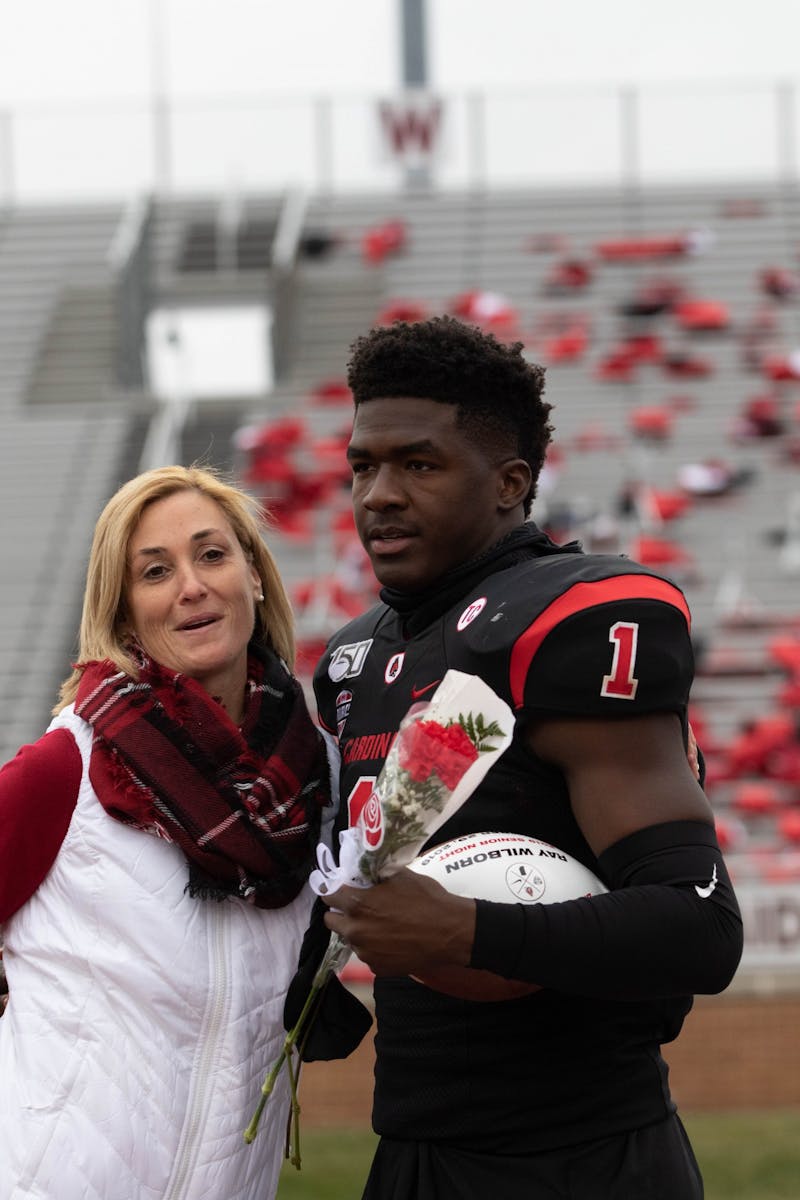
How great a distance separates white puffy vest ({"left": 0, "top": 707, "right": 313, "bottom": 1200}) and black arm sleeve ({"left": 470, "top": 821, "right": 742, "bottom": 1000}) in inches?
26.9

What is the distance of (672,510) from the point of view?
39.9 ft

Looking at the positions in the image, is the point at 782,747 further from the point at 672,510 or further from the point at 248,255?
the point at 248,255

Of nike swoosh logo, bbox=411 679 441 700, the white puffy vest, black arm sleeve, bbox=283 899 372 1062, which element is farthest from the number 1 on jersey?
the white puffy vest

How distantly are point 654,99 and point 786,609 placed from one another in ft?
22.7

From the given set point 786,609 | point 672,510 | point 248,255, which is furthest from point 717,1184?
point 248,255

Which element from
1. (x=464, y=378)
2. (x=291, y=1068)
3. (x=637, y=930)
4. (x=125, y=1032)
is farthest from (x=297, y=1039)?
(x=464, y=378)

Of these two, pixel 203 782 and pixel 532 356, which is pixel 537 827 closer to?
pixel 203 782

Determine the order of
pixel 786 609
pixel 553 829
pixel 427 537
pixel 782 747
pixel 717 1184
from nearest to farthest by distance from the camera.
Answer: pixel 553 829 < pixel 427 537 < pixel 717 1184 < pixel 782 747 < pixel 786 609

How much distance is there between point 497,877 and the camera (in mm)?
2297

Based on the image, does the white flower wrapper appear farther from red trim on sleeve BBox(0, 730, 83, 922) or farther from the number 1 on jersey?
red trim on sleeve BBox(0, 730, 83, 922)

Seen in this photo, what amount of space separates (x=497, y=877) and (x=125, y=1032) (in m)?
0.71

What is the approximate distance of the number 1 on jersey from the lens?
7.50ft

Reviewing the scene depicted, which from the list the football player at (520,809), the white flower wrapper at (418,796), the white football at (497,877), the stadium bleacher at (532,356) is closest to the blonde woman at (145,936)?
the football player at (520,809)

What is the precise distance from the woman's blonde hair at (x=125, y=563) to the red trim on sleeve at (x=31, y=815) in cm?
18
